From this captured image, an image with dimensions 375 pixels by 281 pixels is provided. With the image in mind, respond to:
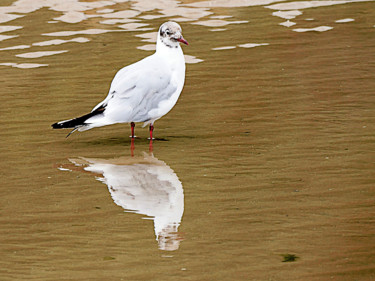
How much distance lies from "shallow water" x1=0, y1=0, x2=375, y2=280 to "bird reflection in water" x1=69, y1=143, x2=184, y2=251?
14 millimetres

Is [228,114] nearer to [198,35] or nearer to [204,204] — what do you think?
[204,204]

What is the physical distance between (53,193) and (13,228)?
0.73 metres

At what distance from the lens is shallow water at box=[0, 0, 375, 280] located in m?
4.80

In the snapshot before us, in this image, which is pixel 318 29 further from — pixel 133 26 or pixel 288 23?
pixel 133 26

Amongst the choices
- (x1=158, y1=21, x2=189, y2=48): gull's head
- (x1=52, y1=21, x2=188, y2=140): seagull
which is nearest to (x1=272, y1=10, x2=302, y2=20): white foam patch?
(x1=158, y1=21, x2=189, y2=48): gull's head

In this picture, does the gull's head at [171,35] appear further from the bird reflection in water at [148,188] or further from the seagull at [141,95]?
the bird reflection in water at [148,188]

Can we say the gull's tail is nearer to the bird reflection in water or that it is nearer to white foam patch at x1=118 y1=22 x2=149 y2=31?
the bird reflection in water

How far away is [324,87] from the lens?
8.82 metres

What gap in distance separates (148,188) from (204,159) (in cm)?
81

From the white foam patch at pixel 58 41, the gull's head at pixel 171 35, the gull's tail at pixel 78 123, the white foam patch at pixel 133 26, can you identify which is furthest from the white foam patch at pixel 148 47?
the gull's tail at pixel 78 123

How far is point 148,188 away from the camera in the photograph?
6.11 metres

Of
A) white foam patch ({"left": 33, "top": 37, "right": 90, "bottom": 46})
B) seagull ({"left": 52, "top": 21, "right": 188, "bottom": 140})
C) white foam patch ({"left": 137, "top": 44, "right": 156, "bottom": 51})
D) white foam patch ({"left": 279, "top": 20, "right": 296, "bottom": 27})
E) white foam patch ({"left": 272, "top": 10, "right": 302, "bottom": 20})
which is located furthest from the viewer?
white foam patch ({"left": 272, "top": 10, "right": 302, "bottom": 20})

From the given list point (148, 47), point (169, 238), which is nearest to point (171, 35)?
point (169, 238)

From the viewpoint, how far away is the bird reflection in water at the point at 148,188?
17.4 feet
